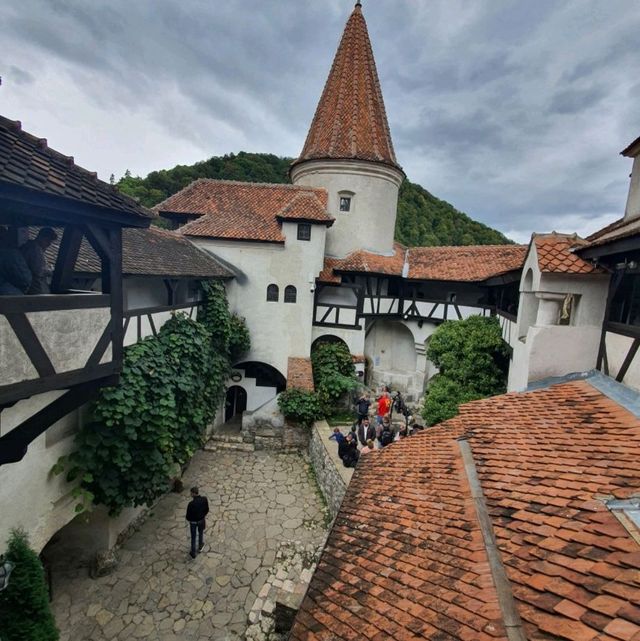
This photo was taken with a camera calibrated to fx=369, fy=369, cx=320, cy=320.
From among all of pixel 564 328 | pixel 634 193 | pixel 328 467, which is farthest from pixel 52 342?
pixel 634 193

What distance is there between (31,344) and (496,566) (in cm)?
426

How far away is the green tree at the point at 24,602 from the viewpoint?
4.58 metres

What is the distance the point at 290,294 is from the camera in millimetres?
14734

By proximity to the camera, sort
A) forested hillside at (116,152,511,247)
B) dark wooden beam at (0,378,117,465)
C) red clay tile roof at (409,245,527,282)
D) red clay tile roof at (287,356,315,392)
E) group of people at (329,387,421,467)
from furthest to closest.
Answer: forested hillside at (116,152,511,247) < red clay tile roof at (409,245,527,282) < red clay tile roof at (287,356,315,392) < group of people at (329,387,421,467) < dark wooden beam at (0,378,117,465)

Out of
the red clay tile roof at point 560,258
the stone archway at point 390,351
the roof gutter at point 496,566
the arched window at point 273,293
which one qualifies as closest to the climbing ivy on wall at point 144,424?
the arched window at point 273,293

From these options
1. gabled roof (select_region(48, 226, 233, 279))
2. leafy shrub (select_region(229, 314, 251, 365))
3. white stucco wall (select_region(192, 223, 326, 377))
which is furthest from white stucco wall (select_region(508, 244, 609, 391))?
leafy shrub (select_region(229, 314, 251, 365))

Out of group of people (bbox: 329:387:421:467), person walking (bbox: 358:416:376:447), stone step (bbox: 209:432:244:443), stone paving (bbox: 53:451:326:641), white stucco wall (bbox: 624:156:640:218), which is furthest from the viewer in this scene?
stone step (bbox: 209:432:244:443)

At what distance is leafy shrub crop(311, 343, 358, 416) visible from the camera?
14320 mm

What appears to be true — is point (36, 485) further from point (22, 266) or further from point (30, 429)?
point (22, 266)

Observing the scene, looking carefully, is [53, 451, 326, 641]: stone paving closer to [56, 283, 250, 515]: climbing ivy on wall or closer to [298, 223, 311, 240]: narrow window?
[56, 283, 250, 515]: climbing ivy on wall

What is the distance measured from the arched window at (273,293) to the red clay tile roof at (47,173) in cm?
1036

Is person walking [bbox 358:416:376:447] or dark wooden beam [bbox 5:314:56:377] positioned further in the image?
person walking [bbox 358:416:376:447]

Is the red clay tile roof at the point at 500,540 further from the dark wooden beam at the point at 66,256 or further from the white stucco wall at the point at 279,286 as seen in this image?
the white stucco wall at the point at 279,286

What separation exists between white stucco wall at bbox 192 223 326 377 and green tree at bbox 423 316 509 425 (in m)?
5.84
